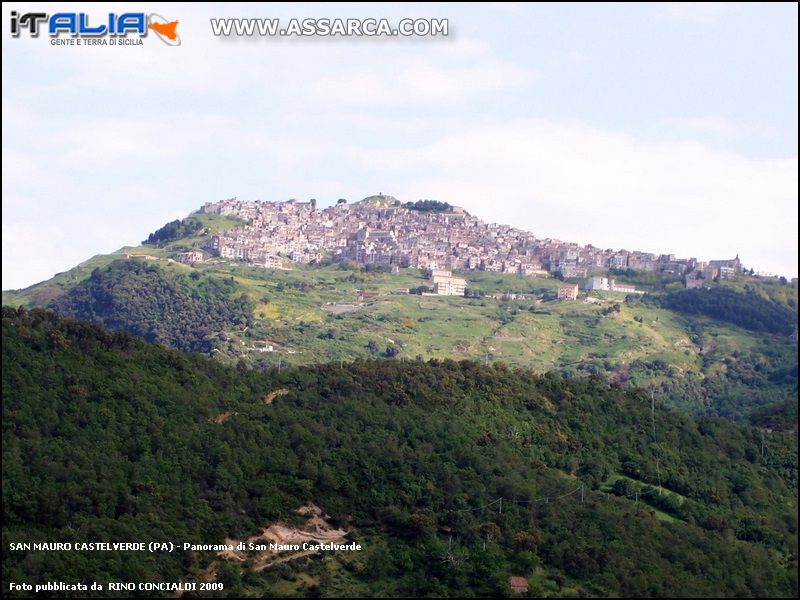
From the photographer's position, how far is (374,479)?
42.1 metres

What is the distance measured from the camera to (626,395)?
54938 millimetres

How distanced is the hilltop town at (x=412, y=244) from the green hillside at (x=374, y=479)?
7676cm

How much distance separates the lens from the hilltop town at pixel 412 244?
136m

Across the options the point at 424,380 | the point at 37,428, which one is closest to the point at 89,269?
the point at 424,380

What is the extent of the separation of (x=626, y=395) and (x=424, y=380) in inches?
378

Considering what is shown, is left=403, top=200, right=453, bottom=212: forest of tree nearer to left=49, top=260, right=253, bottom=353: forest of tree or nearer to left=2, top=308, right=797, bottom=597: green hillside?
left=49, top=260, right=253, bottom=353: forest of tree

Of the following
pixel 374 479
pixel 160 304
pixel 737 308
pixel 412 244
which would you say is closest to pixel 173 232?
pixel 412 244

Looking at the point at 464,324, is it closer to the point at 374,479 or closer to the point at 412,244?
the point at 412,244

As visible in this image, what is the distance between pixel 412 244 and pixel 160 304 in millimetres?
50004

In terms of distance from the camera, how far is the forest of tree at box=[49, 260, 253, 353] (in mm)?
97562

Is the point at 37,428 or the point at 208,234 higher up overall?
the point at 208,234

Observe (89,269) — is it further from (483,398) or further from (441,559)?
(441,559)

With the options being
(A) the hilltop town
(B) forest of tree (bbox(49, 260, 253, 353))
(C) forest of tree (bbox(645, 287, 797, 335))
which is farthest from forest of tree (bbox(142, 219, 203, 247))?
(C) forest of tree (bbox(645, 287, 797, 335))

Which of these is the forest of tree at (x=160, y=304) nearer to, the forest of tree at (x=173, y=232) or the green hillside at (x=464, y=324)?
the green hillside at (x=464, y=324)
